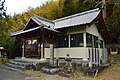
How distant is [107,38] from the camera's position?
19.4 meters

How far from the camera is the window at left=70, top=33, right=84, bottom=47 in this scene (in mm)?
13641

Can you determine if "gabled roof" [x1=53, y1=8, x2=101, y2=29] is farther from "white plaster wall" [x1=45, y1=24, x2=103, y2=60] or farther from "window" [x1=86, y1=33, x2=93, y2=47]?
"window" [x1=86, y1=33, x2=93, y2=47]

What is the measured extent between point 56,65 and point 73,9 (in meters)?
13.1

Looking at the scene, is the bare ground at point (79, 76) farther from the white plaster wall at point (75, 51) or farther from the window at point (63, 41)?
the window at point (63, 41)

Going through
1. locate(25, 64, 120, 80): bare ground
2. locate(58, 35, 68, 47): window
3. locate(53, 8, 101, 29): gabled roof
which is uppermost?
locate(53, 8, 101, 29): gabled roof

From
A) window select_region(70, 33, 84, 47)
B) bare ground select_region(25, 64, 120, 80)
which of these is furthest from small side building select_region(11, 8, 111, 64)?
bare ground select_region(25, 64, 120, 80)

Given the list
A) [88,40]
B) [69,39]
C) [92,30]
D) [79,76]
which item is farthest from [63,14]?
[79,76]

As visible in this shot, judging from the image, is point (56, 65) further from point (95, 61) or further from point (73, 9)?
point (73, 9)

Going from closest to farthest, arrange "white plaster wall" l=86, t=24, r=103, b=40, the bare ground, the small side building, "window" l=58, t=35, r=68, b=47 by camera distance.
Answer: the bare ground < the small side building < "white plaster wall" l=86, t=24, r=103, b=40 < "window" l=58, t=35, r=68, b=47

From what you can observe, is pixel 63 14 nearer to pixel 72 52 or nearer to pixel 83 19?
pixel 83 19

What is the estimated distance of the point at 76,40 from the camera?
13883 mm

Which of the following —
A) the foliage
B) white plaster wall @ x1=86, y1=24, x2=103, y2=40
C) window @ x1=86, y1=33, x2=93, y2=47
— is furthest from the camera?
the foliage

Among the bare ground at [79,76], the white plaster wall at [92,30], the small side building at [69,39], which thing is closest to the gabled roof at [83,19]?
the small side building at [69,39]

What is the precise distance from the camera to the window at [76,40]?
537 inches
